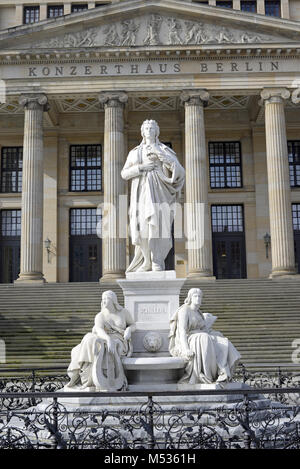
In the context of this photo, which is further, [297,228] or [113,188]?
[297,228]

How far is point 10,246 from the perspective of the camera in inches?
1578

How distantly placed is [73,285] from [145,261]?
2101cm

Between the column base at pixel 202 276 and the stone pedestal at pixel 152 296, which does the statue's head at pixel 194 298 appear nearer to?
the stone pedestal at pixel 152 296

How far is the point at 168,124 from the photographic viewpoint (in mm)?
40688

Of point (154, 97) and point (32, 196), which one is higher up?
point (154, 97)

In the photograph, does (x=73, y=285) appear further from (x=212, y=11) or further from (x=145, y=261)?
(x=145, y=261)

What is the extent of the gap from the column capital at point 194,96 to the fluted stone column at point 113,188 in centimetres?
336

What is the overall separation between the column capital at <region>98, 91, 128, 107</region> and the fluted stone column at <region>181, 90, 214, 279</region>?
3.36 m

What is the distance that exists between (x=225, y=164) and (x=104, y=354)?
33903 millimetres

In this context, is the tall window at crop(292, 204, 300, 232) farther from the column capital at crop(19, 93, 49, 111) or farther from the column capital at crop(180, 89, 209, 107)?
the column capital at crop(19, 93, 49, 111)

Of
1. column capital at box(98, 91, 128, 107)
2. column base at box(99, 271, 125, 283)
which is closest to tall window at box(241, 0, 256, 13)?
column capital at box(98, 91, 128, 107)

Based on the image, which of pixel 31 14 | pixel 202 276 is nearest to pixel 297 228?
pixel 202 276

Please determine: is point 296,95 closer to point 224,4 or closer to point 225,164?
point 225,164
